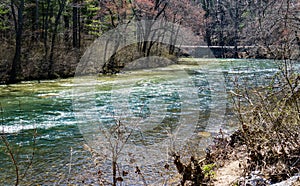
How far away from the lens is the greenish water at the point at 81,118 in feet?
19.7

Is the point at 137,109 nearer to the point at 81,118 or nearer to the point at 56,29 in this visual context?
the point at 81,118

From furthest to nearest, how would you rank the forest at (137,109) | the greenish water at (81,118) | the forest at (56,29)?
the forest at (56,29) → the greenish water at (81,118) → the forest at (137,109)

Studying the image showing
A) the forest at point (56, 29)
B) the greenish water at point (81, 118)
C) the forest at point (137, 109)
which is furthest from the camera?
the forest at point (56, 29)

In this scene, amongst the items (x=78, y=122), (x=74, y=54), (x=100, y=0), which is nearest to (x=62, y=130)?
(x=78, y=122)

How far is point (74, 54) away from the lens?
2336 centimetres

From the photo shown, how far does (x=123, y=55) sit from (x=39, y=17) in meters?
6.91

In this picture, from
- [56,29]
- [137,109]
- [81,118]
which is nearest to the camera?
[81,118]

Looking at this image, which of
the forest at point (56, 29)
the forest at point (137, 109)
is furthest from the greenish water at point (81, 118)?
the forest at point (56, 29)

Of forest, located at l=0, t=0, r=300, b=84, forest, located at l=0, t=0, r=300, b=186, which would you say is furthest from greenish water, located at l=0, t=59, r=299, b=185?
forest, located at l=0, t=0, r=300, b=84

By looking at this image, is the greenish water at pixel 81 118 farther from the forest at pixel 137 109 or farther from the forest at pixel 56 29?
the forest at pixel 56 29

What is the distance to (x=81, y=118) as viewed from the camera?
1007 centimetres

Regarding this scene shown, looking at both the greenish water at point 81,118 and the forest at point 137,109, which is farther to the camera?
the greenish water at point 81,118

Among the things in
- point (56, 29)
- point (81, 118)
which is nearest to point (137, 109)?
point (81, 118)

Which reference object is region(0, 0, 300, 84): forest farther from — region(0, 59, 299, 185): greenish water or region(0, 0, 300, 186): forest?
region(0, 59, 299, 185): greenish water
